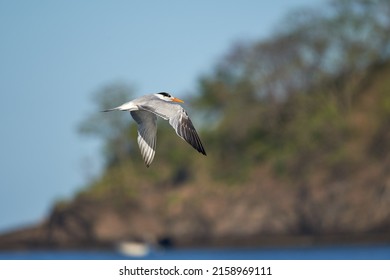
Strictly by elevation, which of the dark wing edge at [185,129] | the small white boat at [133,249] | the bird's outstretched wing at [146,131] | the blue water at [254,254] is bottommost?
the dark wing edge at [185,129]

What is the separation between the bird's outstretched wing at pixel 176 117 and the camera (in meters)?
18.1

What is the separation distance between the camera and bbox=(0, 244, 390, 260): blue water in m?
45.1

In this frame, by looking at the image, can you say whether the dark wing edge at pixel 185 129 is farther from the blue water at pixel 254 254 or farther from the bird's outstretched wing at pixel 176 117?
the blue water at pixel 254 254

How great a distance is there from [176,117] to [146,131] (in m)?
1.55

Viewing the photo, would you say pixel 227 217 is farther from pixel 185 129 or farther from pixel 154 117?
pixel 185 129

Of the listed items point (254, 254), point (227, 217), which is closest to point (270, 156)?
point (227, 217)

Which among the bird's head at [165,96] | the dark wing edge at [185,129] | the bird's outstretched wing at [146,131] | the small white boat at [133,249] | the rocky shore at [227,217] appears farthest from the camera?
the small white boat at [133,249]

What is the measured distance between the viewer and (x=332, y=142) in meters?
64.8

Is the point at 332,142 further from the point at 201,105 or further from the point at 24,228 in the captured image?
the point at 24,228

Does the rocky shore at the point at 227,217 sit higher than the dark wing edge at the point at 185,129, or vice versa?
the rocky shore at the point at 227,217

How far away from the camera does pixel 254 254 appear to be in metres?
53.4

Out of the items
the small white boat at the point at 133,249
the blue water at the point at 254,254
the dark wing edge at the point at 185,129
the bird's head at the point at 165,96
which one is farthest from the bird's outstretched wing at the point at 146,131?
the small white boat at the point at 133,249
